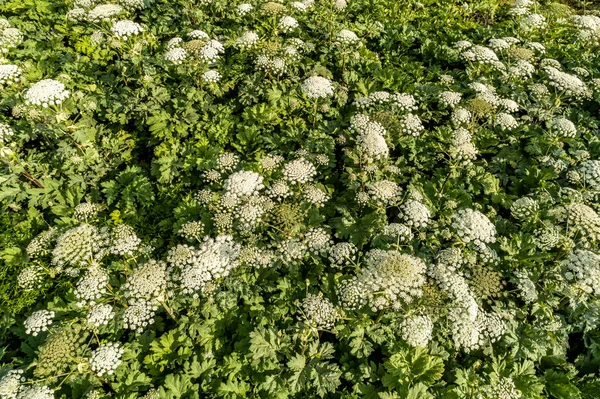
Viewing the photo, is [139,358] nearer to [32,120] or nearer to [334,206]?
[334,206]

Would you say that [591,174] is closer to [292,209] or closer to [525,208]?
[525,208]

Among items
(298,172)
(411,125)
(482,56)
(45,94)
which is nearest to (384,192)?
(298,172)

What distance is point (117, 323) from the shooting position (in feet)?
22.1

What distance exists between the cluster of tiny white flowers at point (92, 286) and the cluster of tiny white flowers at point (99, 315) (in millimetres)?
207

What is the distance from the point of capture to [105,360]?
5941 mm

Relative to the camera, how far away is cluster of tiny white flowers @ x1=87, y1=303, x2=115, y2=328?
20.5ft

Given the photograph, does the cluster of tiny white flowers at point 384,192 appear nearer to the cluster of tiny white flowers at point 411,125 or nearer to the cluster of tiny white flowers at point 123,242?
the cluster of tiny white flowers at point 411,125

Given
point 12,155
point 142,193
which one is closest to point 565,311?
→ point 142,193

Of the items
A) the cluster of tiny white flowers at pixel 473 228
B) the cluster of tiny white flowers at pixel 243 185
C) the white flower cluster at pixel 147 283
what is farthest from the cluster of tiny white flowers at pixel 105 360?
the cluster of tiny white flowers at pixel 473 228

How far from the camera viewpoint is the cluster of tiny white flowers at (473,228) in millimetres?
7014

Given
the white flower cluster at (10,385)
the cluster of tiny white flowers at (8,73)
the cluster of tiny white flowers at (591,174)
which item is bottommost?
the white flower cluster at (10,385)

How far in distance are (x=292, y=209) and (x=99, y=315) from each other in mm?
4109

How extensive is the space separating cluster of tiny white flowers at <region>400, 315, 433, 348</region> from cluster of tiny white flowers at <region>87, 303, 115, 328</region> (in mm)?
5327

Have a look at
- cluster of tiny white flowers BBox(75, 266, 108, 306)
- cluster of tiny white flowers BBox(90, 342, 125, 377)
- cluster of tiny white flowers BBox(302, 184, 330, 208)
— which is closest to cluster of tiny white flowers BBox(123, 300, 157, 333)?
cluster of tiny white flowers BBox(90, 342, 125, 377)
